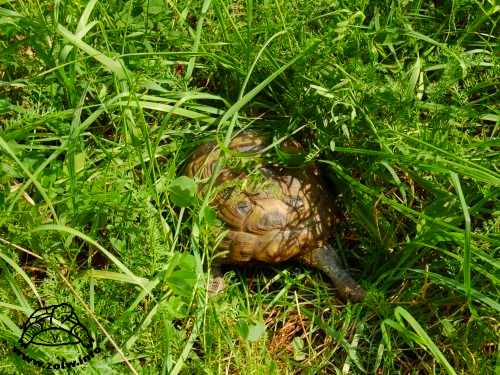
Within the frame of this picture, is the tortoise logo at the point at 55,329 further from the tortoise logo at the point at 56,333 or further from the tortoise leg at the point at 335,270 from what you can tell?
the tortoise leg at the point at 335,270

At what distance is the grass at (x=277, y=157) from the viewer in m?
1.76

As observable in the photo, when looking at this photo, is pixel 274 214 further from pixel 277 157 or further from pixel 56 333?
pixel 56 333

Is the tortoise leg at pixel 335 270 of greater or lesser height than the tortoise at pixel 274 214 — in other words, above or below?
below

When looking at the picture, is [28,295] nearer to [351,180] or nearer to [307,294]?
[307,294]

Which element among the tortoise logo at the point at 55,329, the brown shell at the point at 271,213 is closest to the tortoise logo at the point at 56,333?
the tortoise logo at the point at 55,329

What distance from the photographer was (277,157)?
200cm

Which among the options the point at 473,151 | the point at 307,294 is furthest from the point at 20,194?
the point at 473,151

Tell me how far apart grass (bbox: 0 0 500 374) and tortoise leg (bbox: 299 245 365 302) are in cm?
4

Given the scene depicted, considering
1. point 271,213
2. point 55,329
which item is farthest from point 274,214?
point 55,329

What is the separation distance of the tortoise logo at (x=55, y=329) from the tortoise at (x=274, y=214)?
0.45 m

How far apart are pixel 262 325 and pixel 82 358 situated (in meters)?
0.47

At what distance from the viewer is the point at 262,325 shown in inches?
71.2

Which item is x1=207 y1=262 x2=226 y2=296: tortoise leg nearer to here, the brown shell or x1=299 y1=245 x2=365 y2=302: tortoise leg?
the brown shell

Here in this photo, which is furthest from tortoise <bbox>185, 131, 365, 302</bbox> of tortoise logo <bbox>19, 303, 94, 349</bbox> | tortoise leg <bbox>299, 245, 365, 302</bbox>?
tortoise logo <bbox>19, 303, 94, 349</bbox>
